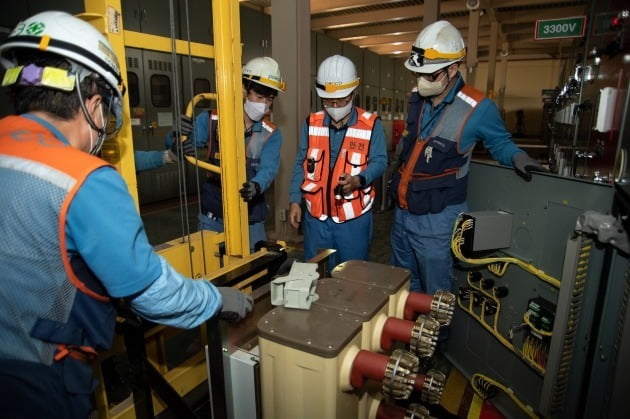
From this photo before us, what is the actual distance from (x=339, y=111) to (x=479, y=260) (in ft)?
3.68

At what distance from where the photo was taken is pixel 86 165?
2.65 ft

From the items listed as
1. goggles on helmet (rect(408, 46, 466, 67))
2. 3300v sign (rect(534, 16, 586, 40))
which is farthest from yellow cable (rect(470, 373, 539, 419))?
3300v sign (rect(534, 16, 586, 40))

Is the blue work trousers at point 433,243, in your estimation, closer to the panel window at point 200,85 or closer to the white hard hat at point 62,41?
the white hard hat at point 62,41

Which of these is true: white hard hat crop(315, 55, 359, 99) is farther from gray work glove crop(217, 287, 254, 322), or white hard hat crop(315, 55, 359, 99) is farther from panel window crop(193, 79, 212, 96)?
panel window crop(193, 79, 212, 96)

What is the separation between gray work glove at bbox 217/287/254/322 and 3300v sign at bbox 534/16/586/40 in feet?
12.5

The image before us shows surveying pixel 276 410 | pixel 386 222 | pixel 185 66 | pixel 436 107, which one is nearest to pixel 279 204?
pixel 386 222

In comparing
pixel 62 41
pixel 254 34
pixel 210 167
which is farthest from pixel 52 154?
pixel 254 34

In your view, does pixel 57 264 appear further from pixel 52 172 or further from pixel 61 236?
pixel 52 172

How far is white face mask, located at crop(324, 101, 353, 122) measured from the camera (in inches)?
90.7

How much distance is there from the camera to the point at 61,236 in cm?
81

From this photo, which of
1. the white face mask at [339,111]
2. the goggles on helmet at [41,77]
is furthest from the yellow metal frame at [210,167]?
the white face mask at [339,111]

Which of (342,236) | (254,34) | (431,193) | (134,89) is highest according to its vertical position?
(254,34)

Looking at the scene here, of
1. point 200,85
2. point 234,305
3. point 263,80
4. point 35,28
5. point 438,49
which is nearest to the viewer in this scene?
point 35,28

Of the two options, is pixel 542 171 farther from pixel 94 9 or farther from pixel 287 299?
pixel 94 9
